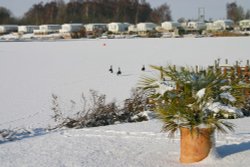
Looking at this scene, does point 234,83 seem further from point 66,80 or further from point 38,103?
point 66,80

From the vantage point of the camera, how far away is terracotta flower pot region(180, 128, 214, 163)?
5.98m

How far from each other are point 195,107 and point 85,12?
416 ft

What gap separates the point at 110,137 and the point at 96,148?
2.52ft

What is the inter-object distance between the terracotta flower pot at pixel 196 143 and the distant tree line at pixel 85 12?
394 ft

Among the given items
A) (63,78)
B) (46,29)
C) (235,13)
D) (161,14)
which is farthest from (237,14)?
(63,78)

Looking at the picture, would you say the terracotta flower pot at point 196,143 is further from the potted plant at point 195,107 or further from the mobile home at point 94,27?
the mobile home at point 94,27

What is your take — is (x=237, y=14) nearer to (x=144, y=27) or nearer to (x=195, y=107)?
(x=144, y=27)

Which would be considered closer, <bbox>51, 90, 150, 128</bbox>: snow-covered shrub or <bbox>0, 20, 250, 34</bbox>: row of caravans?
<bbox>51, 90, 150, 128</bbox>: snow-covered shrub

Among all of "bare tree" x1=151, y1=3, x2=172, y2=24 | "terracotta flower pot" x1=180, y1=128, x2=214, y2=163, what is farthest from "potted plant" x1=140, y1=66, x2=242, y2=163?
"bare tree" x1=151, y1=3, x2=172, y2=24

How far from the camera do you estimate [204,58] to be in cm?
2641

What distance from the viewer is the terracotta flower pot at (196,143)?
5984mm

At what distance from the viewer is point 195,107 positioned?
235 inches

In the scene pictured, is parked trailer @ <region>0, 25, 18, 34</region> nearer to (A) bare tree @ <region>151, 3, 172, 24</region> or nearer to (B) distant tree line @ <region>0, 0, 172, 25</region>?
(B) distant tree line @ <region>0, 0, 172, 25</region>

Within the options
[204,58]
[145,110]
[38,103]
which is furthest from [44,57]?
[145,110]
